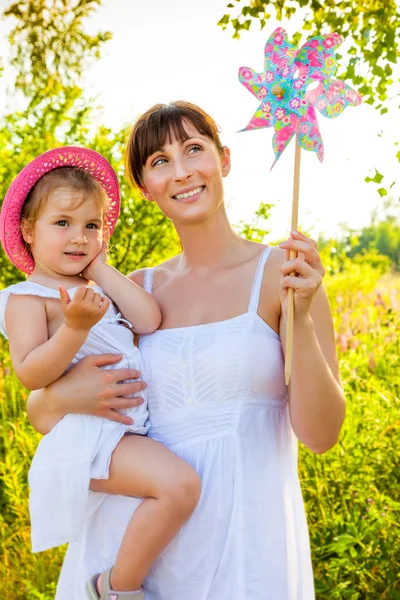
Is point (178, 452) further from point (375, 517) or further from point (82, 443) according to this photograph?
point (375, 517)

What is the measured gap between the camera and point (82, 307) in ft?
6.47

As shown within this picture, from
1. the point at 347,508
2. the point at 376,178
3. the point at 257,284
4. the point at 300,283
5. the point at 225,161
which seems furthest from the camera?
the point at 347,508

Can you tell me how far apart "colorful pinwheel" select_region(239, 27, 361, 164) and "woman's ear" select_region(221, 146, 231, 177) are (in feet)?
1.22

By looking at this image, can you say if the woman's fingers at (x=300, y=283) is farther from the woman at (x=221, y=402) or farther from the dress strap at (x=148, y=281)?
the dress strap at (x=148, y=281)

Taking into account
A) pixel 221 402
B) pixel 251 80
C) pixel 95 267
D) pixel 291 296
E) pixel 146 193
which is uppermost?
pixel 251 80

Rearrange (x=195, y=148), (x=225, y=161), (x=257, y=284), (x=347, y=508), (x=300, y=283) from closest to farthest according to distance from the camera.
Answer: (x=300, y=283) < (x=257, y=284) < (x=195, y=148) < (x=225, y=161) < (x=347, y=508)

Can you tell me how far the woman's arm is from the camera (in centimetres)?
185

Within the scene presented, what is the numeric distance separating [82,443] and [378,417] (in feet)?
6.50

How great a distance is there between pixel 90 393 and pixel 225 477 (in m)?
0.42

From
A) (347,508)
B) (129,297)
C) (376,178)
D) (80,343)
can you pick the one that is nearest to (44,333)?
(80,343)

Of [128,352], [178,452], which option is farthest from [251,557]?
[128,352]

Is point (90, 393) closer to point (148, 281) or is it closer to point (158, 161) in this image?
point (148, 281)

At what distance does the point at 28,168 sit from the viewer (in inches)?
92.9

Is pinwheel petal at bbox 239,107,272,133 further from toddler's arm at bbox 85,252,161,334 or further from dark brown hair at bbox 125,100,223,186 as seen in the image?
toddler's arm at bbox 85,252,161,334
